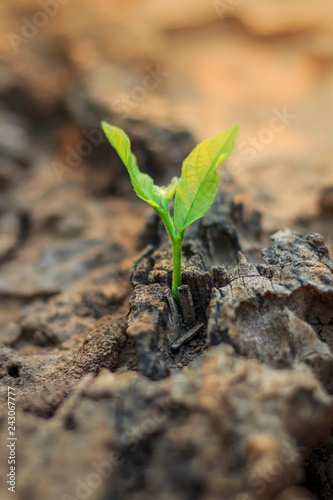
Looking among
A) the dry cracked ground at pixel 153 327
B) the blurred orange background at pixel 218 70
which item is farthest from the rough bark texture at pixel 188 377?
the blurred orange background at pixel 218 70

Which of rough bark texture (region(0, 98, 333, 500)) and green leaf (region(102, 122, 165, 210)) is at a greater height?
green leaf (region(102, 122, 165, 210))

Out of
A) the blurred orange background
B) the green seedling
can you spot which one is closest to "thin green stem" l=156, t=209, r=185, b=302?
the green seedling

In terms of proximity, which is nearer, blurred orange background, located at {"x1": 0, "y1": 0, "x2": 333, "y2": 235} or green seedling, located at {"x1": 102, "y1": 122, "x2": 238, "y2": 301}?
green seedling, located at {"x1": 102, "y1": 122, "x2": 238, "y2": 301}

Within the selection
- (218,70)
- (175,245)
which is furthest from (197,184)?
(218,70)

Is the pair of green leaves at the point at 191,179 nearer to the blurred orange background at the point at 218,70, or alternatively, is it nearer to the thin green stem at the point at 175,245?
the thin green stem at the point at 175,245

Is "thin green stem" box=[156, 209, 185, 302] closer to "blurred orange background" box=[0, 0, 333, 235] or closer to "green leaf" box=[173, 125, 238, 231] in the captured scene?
"green leaf" box=[173, 125, 238, 231]

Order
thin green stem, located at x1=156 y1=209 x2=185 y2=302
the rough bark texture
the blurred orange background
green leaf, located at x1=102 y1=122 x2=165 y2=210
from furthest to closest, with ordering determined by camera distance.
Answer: the blurred orange background, thin green stem, located at x1=156 y1=209 x2=185 y2=302, green leaf, located at x1=102 y1=122 x2=165 y2=210, the rough bark texture
